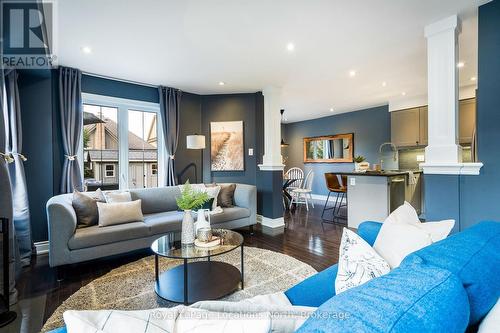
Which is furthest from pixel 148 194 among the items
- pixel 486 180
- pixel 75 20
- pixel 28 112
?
pixel 486 180

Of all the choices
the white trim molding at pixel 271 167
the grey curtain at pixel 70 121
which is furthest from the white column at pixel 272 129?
the grey curtain at pixel 70 121

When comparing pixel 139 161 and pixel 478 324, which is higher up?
pixel 139 161

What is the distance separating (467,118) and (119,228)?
Answer: 6.05 metres

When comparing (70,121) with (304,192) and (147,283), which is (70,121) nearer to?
(147,283)

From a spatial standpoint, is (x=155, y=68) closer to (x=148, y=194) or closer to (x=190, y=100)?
(x=190, y=100)

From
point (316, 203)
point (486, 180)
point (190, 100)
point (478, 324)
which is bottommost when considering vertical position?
point (316, 203)

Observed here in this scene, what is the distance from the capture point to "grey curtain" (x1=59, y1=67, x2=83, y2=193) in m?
3.54

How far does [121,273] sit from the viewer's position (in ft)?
8.76

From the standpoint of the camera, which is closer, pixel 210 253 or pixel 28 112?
pixel 210 253

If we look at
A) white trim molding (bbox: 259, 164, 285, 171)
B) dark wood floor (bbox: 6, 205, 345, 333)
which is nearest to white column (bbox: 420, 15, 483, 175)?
dark wood floor (bbox: 6, 205, 345, 333)

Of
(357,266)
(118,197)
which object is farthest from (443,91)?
(118,197)

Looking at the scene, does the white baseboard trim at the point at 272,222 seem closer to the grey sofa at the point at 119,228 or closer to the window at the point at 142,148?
the grey sofa at the point at 119,228

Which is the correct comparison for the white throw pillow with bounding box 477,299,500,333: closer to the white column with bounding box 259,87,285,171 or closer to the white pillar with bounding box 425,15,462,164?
the white pillar with bounding box 425,15,462,164

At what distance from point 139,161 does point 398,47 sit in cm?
429
